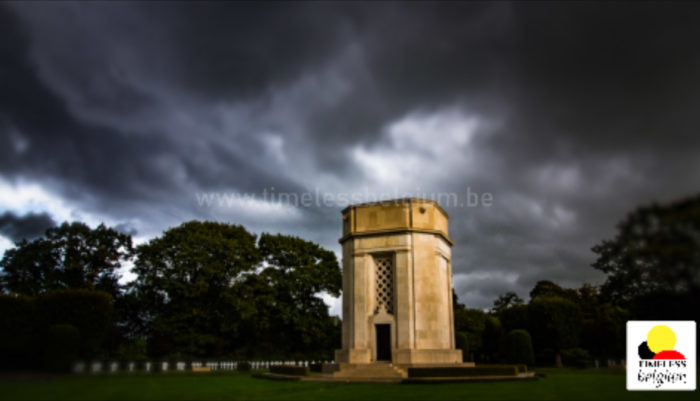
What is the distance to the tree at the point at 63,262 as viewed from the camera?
3778 centimetres

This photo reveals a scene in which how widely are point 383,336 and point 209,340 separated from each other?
17126mm

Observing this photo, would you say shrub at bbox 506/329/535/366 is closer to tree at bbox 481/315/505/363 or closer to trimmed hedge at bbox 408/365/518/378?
tree at bbox 481/315/505/363

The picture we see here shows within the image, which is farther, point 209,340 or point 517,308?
point 517,308

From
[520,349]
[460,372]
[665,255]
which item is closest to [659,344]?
[665,255]

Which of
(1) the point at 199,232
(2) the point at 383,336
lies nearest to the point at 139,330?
(1) the point at 199,232

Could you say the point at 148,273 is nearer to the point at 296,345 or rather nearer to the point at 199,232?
the point at 199,232

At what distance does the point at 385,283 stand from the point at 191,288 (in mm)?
18577

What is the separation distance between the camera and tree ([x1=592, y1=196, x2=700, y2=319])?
11.4 ft

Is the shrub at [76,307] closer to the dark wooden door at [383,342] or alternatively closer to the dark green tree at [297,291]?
the dark wooden door at [383,342]

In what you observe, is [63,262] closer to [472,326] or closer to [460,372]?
[460,372]

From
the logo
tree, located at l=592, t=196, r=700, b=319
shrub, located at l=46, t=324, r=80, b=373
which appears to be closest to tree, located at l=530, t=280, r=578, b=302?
the logo

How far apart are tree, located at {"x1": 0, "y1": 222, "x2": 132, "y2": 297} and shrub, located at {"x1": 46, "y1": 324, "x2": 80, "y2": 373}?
34626 mm

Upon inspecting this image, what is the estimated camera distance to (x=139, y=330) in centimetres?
4078

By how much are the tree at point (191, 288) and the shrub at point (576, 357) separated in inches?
1258
